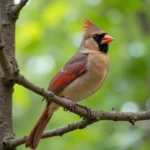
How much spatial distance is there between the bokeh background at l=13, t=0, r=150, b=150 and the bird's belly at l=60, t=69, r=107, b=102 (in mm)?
745

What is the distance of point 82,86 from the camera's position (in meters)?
3.58

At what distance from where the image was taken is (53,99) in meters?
2.48

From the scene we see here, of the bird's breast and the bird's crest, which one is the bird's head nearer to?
the bird's crest

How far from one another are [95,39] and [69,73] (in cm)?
62

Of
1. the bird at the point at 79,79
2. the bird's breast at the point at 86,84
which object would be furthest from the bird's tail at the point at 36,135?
the bird's breast at the point at 86,84

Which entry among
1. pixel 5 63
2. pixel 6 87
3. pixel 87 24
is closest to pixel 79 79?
pixel 87 24

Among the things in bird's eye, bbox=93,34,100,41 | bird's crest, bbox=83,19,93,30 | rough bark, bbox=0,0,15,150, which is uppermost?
rough bark, bbox=0,0,15,150

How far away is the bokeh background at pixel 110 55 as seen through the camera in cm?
477

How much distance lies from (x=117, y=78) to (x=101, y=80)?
1363 millimetres

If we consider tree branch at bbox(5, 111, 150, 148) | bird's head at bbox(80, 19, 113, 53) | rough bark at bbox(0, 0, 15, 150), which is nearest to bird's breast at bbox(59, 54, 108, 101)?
bird's head at bbox(80, 19, 113, 53)

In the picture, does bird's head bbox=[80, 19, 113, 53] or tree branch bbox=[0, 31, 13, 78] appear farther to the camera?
bird's head bbox=[80, 19, 113, 53]

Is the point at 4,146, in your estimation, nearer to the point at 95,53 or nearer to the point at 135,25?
the point at 95,53

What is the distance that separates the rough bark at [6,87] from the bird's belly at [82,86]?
84 cm

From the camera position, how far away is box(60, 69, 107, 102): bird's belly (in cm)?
358
